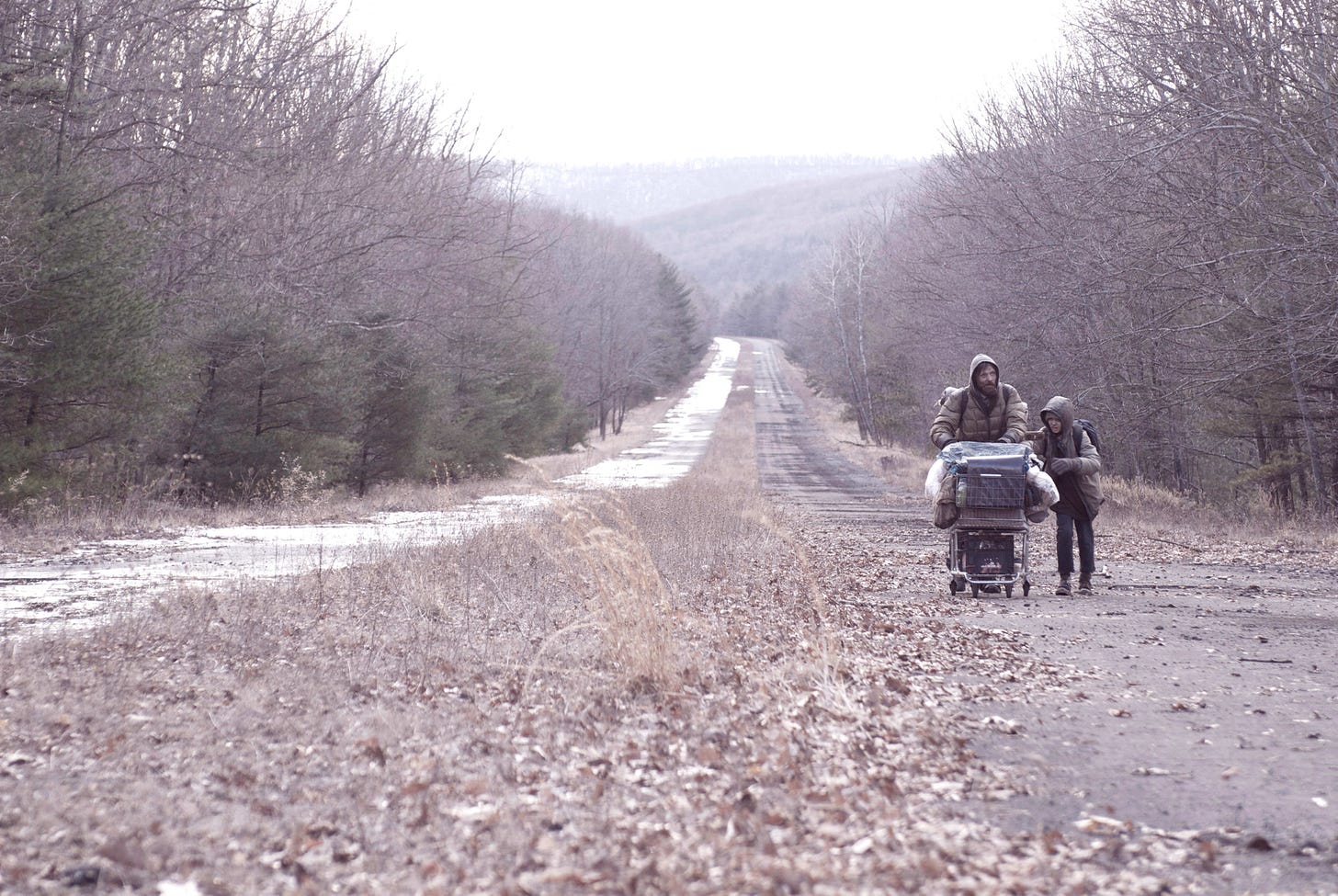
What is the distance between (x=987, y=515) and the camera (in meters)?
10.8

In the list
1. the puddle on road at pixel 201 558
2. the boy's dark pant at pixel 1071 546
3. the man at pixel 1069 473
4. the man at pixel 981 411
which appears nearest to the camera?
the puddle on road at pixel 201 558

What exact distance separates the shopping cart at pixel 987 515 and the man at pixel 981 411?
34 cm

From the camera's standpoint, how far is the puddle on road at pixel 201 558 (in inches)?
385

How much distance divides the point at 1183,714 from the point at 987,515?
167 inches

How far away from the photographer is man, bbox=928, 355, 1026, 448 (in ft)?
36.0

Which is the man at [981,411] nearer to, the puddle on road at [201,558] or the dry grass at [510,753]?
the dry grass at [510,753]

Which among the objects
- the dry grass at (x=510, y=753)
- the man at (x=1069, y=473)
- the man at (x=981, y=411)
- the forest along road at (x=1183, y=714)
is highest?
the man at (x=981, y=411)

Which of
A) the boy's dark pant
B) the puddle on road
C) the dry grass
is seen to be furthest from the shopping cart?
the puddle on road

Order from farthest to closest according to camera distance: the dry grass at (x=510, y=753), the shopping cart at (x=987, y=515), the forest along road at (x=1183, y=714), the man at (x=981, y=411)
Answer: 1. the man at (x=981, y=411)
2. the shopping cart at (x=987, y=515)
3. the forest along road at (x=1183, y=714)
4. the dry grass at (x=510, y=753)

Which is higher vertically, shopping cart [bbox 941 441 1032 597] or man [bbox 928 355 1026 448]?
man [bbox 928 355 1026 448]

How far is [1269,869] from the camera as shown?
4258 millimetres

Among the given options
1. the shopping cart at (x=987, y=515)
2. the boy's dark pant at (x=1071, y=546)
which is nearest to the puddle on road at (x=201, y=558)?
the shopping cart at (x=987, y=515)

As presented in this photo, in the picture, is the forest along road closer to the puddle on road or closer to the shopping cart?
the shopping cart

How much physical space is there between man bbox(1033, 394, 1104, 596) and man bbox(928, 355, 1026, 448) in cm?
75
